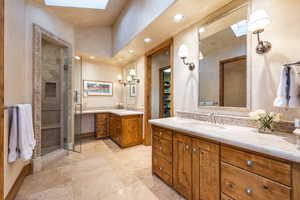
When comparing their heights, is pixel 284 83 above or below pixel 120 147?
above

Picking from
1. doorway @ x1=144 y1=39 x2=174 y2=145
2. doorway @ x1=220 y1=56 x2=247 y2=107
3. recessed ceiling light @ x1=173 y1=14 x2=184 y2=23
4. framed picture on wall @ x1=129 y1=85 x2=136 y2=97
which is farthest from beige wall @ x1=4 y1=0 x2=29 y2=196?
doorway @ x1=220 y1=56 x2=247 y2=107

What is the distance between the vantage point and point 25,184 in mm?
1961

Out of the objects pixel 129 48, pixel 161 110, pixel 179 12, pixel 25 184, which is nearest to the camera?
pixel 179 12

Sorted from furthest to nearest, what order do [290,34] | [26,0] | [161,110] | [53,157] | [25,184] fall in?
1. [161,110]
2. [53,157]
3. [26,0]
4. [25,184]
5. [290,34]

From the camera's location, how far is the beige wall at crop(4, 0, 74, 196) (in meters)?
1.61

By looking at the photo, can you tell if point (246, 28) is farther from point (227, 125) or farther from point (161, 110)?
point (161, 110)

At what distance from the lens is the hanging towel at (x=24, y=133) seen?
170 centimetres

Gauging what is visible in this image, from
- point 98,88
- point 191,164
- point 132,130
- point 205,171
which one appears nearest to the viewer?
point 205,171

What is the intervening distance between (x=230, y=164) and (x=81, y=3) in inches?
146

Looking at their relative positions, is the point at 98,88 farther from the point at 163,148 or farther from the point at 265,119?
the point at 265,119

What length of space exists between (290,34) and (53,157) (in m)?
3.90

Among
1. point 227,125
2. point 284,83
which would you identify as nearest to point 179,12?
point 284,83

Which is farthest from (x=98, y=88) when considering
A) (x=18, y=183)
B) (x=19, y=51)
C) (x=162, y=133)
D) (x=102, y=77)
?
(x=162, y=133)

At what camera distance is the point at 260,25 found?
1.28 m
